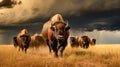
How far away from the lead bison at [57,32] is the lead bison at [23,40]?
45 centimetres

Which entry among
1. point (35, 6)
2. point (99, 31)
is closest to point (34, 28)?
point (35, 6)

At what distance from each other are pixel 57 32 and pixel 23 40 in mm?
2391

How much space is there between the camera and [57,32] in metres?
10.0

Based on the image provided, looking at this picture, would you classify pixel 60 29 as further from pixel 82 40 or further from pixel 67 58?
pixel 82 40

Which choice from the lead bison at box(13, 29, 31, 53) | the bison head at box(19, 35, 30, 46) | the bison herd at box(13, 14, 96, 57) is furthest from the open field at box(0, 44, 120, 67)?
the bison head at box(19, 35, 30, 46)

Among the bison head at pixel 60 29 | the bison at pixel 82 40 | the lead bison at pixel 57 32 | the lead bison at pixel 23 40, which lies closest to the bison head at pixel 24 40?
the lead bison at pixel 23 40

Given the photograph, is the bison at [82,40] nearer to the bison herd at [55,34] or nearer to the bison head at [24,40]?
the bison herd at [55,34]

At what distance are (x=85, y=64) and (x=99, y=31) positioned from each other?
0.78 metres

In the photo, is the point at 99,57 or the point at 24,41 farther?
the point at 24,41

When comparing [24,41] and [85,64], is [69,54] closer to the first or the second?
[85,64]

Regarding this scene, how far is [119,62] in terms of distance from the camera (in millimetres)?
10039

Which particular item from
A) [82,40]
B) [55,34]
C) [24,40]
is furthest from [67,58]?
[24,40]

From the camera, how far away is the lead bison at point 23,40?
35.3 ft

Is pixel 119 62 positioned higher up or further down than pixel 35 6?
further down
